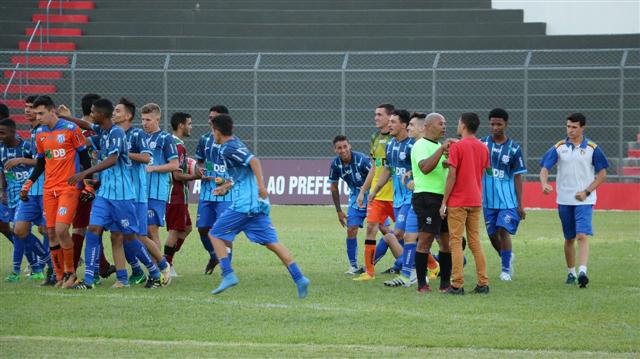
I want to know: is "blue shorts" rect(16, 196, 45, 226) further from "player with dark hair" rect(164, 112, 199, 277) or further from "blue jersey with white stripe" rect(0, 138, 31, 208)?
"player with dark hair" rect(164, 112, 199, 277)

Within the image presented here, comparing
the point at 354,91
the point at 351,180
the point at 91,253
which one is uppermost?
the point at 354,91

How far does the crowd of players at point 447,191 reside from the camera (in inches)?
471

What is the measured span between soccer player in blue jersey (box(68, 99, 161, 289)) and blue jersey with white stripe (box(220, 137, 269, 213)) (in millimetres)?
1451

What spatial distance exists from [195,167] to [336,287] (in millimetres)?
2882

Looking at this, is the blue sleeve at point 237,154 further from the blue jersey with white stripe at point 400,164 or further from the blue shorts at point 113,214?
the blue jersey with white stripe at point 400,164

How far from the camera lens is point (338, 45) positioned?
3331 cm

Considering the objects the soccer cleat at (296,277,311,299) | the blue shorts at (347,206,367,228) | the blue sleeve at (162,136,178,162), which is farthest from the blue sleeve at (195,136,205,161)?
the soccer cleat at (296,277,311,299)

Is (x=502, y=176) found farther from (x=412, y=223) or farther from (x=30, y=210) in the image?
(x=30, y=210)

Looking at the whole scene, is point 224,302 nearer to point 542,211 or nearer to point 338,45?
point 542,211

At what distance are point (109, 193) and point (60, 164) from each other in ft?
2.34

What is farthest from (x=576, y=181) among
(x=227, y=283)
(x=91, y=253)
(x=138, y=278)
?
(x=91, y=253)

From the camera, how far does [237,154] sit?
11.6 meters

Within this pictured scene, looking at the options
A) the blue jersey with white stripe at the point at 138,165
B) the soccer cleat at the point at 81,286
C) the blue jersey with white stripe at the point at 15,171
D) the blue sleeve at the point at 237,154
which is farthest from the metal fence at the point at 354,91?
the blue sleeve at the point at 237,154

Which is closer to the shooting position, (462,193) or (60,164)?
(462,193)
